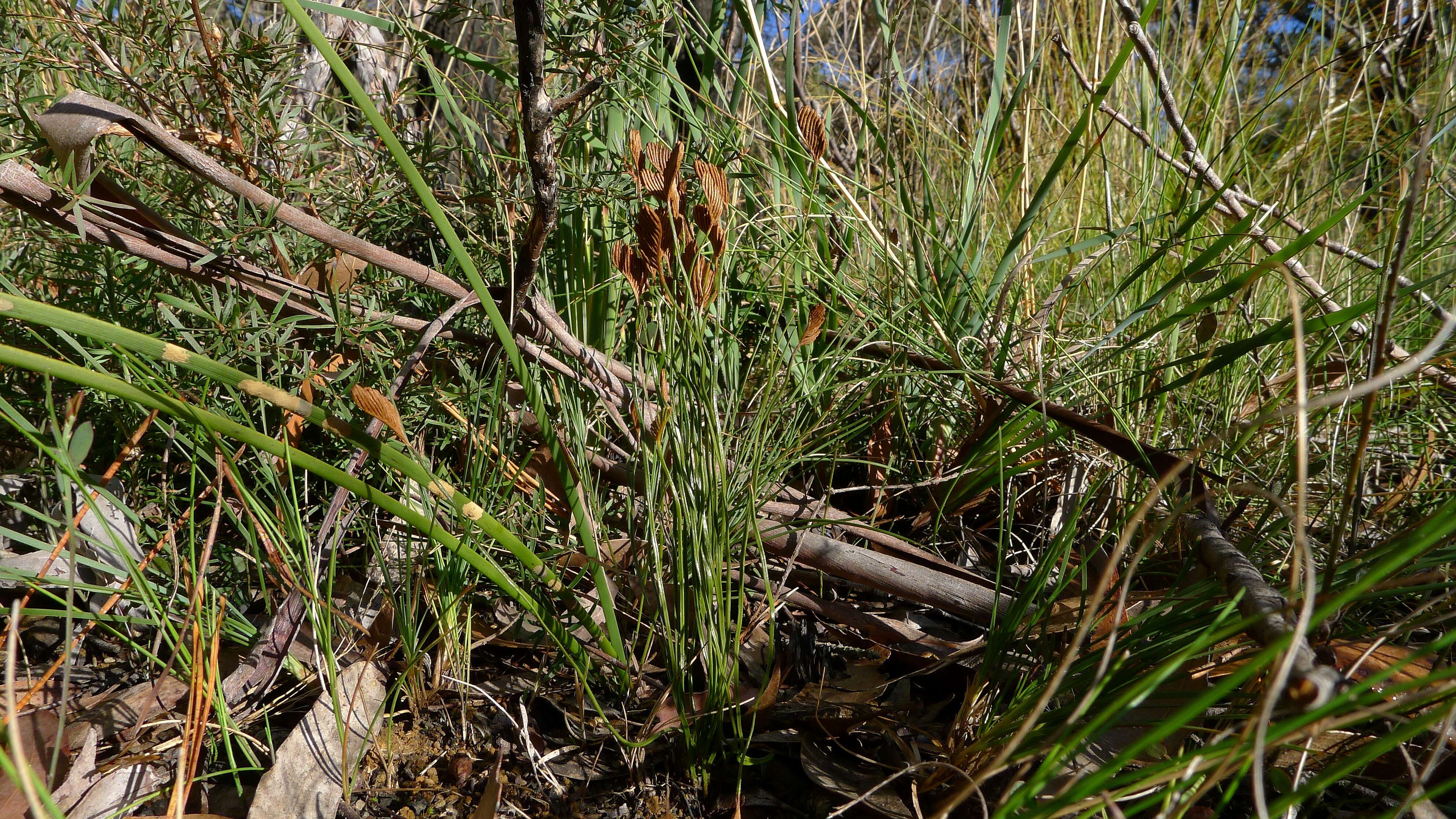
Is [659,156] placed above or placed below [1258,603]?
above

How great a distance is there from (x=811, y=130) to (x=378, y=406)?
51cm

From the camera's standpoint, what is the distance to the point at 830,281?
3.52ft

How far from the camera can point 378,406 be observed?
2.36 ft

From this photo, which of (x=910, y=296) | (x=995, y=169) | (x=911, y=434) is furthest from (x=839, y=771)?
(x=995, y=169)

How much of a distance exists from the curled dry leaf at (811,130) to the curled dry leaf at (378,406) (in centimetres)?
48

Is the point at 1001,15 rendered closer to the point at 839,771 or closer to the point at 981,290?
the point at 981,290

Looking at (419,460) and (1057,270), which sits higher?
(1057,270)

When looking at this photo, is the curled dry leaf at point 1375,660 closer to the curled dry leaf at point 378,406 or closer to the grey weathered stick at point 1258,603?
the grey weathered stick at point 1258,603

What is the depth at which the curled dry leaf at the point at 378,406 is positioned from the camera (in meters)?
0.71

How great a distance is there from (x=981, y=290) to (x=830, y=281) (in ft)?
1.35

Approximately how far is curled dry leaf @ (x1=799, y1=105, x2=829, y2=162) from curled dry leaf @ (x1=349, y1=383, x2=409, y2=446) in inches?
19.1

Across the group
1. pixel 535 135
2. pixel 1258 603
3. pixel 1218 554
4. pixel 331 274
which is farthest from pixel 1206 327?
pixel 331 274

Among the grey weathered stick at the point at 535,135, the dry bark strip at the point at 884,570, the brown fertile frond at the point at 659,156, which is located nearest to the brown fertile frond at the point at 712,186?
the brown fertile frond at the point at 659,156

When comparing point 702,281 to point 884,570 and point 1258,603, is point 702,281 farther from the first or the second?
point 1258,603
